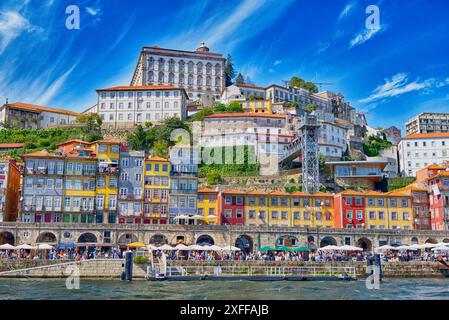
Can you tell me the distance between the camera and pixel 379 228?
62094 mm

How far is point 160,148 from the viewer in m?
87.5

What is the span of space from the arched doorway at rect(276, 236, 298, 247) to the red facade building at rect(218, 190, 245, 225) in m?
6.60

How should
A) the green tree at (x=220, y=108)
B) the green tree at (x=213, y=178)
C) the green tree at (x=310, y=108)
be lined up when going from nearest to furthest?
the green tree at (x=213, y=178) < the green tree at (x=220, y=108) < the green tree at (x=310, y=108)

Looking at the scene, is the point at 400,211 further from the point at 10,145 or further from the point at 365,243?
the point at 10,145

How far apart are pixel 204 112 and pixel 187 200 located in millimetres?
44739

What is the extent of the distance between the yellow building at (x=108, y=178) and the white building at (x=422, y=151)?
62.0 m

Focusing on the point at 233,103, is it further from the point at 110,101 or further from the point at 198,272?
the point at 198,272

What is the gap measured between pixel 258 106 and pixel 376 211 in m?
52.5

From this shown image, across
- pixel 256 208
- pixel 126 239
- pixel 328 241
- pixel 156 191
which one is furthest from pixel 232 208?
pixel 126 239

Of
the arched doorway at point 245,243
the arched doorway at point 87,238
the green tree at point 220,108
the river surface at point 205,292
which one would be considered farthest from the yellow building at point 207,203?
the green tree at point 220,108

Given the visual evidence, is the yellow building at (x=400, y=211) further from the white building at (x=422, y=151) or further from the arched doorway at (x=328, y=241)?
the white building at (x=422, y=151)

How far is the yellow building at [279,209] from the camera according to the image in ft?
205

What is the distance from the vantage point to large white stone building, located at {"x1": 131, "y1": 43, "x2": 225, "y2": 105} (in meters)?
120
